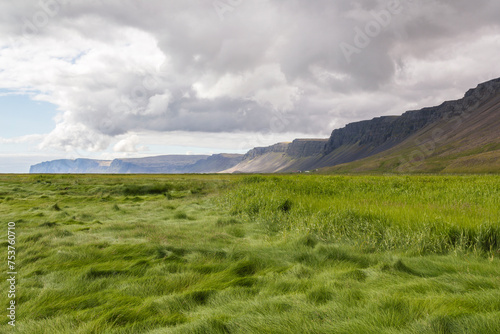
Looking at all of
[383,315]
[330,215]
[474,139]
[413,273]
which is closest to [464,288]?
[413,273]

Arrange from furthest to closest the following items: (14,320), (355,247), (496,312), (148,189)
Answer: (148,189), (355,247), (14,320), (496,312)

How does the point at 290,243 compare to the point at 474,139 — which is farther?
the point at 474,139

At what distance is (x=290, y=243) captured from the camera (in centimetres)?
873

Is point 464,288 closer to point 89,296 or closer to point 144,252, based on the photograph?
point 89,296

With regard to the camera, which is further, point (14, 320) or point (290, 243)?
point (290, 243)

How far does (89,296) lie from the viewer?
16.8 ft

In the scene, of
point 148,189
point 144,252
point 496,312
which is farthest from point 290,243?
point 148,189

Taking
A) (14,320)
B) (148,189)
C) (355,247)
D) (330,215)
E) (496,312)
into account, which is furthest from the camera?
(148,189)

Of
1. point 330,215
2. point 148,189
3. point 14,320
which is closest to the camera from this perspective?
point 14,320

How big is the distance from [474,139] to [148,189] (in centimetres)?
24133

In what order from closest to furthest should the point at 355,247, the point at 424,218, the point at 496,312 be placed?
the point at 496,312 < the point at 355,247 < the point at 424,218

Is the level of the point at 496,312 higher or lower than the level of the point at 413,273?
higher

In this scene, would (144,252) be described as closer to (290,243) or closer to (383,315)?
(290,243)

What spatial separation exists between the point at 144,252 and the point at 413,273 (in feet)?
23.2
